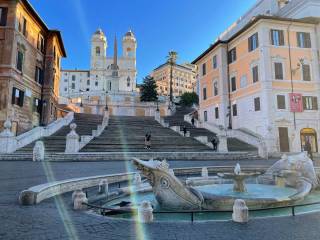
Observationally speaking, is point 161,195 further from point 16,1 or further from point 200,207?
point 16,1

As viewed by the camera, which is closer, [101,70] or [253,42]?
[253,42]

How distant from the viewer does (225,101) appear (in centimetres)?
3575

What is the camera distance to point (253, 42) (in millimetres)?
31297

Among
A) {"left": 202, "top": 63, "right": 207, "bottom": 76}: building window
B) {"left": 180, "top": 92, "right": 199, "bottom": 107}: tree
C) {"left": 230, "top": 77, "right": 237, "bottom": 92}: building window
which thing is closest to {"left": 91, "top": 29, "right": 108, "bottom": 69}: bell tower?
{"left": 180, "top": 92, "right": 199, "bottom": 107}: tree

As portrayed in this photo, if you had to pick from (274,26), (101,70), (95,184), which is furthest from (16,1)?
(101,70)

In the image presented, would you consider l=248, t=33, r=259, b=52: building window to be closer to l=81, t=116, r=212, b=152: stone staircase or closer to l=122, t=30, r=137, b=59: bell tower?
l=81, t=116, r=212, b=152: stone staircase

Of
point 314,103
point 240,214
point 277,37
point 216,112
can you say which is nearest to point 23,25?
point 216,112

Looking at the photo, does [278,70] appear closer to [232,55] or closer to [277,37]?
[277,37]

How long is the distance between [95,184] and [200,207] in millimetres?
4502

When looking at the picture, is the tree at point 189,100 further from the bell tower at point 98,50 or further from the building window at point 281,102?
the bell tower at point 98,50

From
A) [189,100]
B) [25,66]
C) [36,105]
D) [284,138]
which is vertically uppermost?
[189,100]

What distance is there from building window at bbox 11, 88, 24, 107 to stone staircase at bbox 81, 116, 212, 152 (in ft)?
28.1

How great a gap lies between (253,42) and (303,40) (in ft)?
17.7

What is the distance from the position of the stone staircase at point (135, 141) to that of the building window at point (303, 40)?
16.1 m
